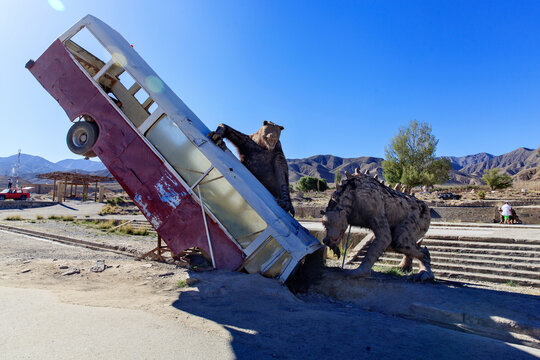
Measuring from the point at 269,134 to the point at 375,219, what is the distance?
232 cm

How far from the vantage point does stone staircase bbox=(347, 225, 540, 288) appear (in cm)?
614

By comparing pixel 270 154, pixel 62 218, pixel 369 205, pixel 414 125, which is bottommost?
pixel 62 218

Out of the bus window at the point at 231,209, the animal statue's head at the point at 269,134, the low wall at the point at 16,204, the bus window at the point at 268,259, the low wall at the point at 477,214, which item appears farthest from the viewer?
the low wall at the point at 16,204

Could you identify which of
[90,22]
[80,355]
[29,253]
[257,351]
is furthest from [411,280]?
[29,253]

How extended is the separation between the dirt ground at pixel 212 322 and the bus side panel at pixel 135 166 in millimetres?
550

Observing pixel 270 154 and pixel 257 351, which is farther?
pixel 270 154

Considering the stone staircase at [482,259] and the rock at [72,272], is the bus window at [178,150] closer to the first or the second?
the rock at [72,272]

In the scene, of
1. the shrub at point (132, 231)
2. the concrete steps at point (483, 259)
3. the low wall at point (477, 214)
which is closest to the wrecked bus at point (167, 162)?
the concrete steps at point (483, 259)

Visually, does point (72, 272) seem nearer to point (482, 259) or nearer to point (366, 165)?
point (482, 259)

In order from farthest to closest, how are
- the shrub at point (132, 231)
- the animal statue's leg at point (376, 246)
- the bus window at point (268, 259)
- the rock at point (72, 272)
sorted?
the shrub at point (132, 231), the animal statue's leg at point (376, 246), the rock at point (72, 272), the bus window at point (268, 259)

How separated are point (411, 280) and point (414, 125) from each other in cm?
3396

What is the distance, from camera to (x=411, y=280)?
5016mm

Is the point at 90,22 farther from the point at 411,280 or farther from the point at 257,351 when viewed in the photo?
the point at 411,280

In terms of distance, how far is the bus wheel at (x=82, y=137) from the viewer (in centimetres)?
546
